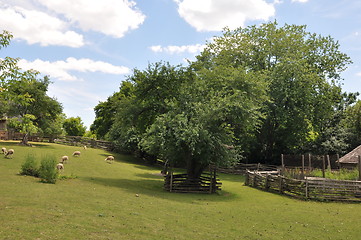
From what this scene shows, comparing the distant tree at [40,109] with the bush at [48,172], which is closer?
the bush at [48,172]

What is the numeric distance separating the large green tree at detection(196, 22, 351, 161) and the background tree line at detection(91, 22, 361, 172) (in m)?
0.13

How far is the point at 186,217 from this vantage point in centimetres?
1386

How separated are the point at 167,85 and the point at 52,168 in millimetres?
11878

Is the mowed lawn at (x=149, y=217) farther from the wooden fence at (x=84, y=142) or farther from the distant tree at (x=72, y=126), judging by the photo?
the distant tree at (x=72, y=126)

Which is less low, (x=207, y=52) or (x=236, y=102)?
(x=207, y=52)

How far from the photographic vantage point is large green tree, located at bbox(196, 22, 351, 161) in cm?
4169

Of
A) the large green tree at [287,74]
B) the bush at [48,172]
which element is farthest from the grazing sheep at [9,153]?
the large green tree at [287,74]

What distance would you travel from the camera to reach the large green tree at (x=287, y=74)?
41.7m

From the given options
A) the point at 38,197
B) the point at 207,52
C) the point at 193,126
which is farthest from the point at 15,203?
the point at 207,52

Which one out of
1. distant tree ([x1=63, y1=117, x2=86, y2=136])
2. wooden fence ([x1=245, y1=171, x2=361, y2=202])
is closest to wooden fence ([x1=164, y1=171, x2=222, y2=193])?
wooden fence ([x1=245, y1=171, x2=361, y2=202])

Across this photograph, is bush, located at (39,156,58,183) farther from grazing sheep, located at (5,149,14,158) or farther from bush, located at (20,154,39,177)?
grazing sheep, located at (5,149,14,158)

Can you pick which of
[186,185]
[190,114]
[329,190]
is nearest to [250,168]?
[186,185]

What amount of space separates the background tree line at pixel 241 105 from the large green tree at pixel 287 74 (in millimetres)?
133

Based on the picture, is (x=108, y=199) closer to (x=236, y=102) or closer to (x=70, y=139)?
(x=236, y=102)
